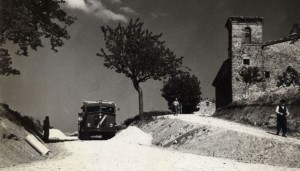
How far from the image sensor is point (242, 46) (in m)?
49.0

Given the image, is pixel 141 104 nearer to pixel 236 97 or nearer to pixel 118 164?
pixel 236 97

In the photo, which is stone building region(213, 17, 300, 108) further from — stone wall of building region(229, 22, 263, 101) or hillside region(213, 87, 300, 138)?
hillside region(213, 87, 300, 138)

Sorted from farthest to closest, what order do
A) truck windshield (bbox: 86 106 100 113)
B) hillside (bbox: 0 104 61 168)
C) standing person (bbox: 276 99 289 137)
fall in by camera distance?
truck windshield (bbox: 86 106 100 113) < standing person (bbox: 276 99 289 137) < hillside (bbox: 0 104 61 168)

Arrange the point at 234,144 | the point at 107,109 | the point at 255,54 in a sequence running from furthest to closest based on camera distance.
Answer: the point at 255,54 → the point at 107,109 → the point at 234,144

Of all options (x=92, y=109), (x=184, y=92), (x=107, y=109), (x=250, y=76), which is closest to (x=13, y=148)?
(x=92, y=109)

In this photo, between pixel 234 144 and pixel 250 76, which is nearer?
pixel 234 144

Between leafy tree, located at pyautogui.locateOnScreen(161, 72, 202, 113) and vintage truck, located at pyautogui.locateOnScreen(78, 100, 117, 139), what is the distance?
118 ft

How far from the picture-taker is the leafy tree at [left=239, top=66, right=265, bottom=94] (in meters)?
46.6

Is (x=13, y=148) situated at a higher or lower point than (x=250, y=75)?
lower

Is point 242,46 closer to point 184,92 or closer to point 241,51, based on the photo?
point 241,51

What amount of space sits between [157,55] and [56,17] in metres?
24.0

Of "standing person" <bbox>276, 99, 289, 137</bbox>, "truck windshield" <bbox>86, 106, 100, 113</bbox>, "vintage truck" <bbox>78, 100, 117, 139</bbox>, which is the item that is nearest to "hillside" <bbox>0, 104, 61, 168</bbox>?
"vintage truck" <bbox>78, 100, 117, 139</bbox>

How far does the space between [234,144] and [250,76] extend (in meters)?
28.7

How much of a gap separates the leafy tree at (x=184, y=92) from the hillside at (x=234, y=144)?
125ft
